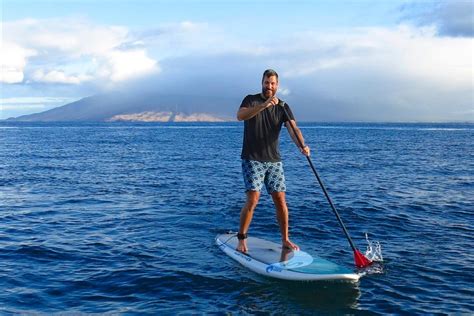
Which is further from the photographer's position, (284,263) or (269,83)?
(284,263)

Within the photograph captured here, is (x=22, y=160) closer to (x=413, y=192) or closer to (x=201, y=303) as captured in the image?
(x=413, y=192)

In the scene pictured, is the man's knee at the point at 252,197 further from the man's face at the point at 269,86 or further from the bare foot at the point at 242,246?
the man's face at the point at 269,86

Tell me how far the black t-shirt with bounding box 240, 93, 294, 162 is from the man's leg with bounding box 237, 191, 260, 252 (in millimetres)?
829

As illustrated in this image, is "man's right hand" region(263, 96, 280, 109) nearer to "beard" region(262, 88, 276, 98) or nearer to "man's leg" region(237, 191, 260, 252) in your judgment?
"beard" region(262, 88, 276, 98)

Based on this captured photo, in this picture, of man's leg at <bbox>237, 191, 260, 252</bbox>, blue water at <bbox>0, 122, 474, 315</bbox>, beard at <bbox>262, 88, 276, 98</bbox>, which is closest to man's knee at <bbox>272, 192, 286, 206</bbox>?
man's leg at <bbox>237, 191, 260, 252</bbox>

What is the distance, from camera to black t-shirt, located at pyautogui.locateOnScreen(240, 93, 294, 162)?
32.2 feet

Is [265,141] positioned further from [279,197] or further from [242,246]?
[242,246]

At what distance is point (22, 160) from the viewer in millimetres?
36594

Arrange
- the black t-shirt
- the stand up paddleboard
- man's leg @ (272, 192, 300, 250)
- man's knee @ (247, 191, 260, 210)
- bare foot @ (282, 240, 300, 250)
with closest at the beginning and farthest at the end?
the stand up paddleboard, the black t-shirt, man's knee @ (247, 191, 260, 210), man's leg @ (272, 192, 300, 250), bare foot @ (282, 240, 300, 250)

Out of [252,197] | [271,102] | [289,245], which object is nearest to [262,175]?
[252,197]

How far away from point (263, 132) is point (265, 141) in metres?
0.21

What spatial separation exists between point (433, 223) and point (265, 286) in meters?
7.97

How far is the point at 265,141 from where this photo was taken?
9.99 metres

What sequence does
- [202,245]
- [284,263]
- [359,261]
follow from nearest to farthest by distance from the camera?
[284,263] < [359,261] < [202,245]
